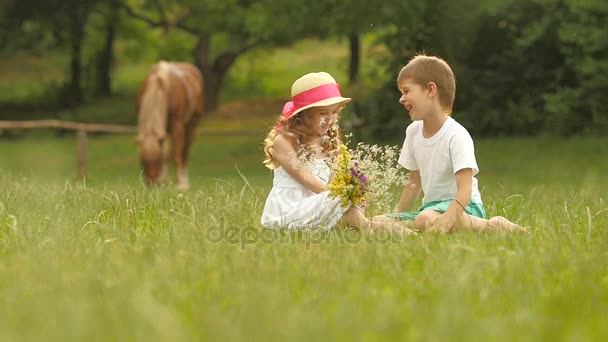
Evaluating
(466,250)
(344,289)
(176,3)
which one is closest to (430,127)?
(466,250)

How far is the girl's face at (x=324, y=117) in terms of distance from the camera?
5910 mm

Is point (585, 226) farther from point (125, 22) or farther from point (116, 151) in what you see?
point (125, 22)

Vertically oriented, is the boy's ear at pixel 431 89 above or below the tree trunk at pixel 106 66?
above

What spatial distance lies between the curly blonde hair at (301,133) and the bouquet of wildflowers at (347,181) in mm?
537

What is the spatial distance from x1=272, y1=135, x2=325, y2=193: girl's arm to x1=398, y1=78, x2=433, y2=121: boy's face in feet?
2.21

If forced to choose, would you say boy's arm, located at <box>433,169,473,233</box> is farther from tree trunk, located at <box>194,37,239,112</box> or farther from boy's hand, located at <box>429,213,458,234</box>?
tree trunk, located at <box>194,37,239,112</box>

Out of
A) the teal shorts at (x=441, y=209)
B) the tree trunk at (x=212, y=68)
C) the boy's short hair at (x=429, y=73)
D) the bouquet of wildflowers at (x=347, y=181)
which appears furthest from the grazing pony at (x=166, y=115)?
the tree trunk at (x=212, y=68)

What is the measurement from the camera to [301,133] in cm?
601

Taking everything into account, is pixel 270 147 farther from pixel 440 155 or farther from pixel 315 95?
pixel 440 155

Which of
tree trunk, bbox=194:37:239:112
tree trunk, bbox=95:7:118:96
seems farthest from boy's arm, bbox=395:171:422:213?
tree trunk, bbox=95:7:118:96

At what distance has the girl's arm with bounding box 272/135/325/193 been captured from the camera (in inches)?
229

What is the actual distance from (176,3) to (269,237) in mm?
25334

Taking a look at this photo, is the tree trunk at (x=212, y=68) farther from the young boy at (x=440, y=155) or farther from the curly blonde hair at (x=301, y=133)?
the young boy at (x=440, y=155)

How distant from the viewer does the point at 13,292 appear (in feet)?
11.4
